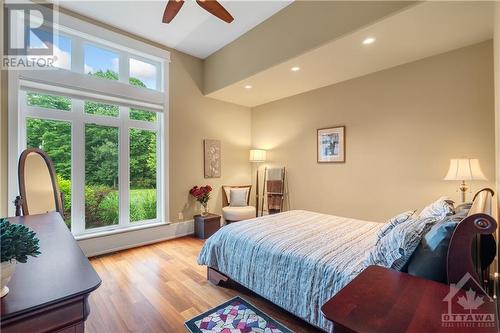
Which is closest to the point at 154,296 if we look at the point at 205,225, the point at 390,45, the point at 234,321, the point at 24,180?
the point at 234,321

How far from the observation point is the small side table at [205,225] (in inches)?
166

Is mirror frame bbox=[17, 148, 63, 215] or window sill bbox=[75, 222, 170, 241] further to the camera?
window sill bbox=[75, 222, 170, 241]

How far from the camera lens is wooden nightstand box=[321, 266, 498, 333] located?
2.73ft

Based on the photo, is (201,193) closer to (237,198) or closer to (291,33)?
(237,198)

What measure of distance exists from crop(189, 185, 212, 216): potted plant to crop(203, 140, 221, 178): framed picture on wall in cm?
33

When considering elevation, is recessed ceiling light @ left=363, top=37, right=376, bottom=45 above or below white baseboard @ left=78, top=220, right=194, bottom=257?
above

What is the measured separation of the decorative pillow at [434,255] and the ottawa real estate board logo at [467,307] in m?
0.16

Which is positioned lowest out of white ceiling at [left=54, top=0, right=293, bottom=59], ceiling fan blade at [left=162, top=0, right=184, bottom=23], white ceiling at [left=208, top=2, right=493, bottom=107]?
white ceiling at [left=208, top=2, right=493, bottom=107]

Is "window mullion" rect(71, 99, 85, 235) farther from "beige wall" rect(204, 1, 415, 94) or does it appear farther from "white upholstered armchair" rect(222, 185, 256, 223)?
"white upholstered armchair" rect(222, 185, 256, 223)

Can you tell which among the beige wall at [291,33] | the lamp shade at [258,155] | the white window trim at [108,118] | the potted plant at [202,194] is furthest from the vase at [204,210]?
the beige wall at [291,33]

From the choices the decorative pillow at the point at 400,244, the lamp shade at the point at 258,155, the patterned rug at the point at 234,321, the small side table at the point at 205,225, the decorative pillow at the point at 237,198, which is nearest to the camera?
the decorative pillow at the point at 400,244

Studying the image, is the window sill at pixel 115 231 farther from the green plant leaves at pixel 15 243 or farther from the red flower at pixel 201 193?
the green plant leaves at pixel 15 243

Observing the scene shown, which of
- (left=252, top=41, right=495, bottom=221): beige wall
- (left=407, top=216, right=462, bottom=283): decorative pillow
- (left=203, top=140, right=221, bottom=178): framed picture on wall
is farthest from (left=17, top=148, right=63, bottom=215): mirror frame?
(left=252, top=41, right=495, bottom=221): beige wall

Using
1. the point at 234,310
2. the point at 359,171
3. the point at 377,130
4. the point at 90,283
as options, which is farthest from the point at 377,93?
the point at 90,283
